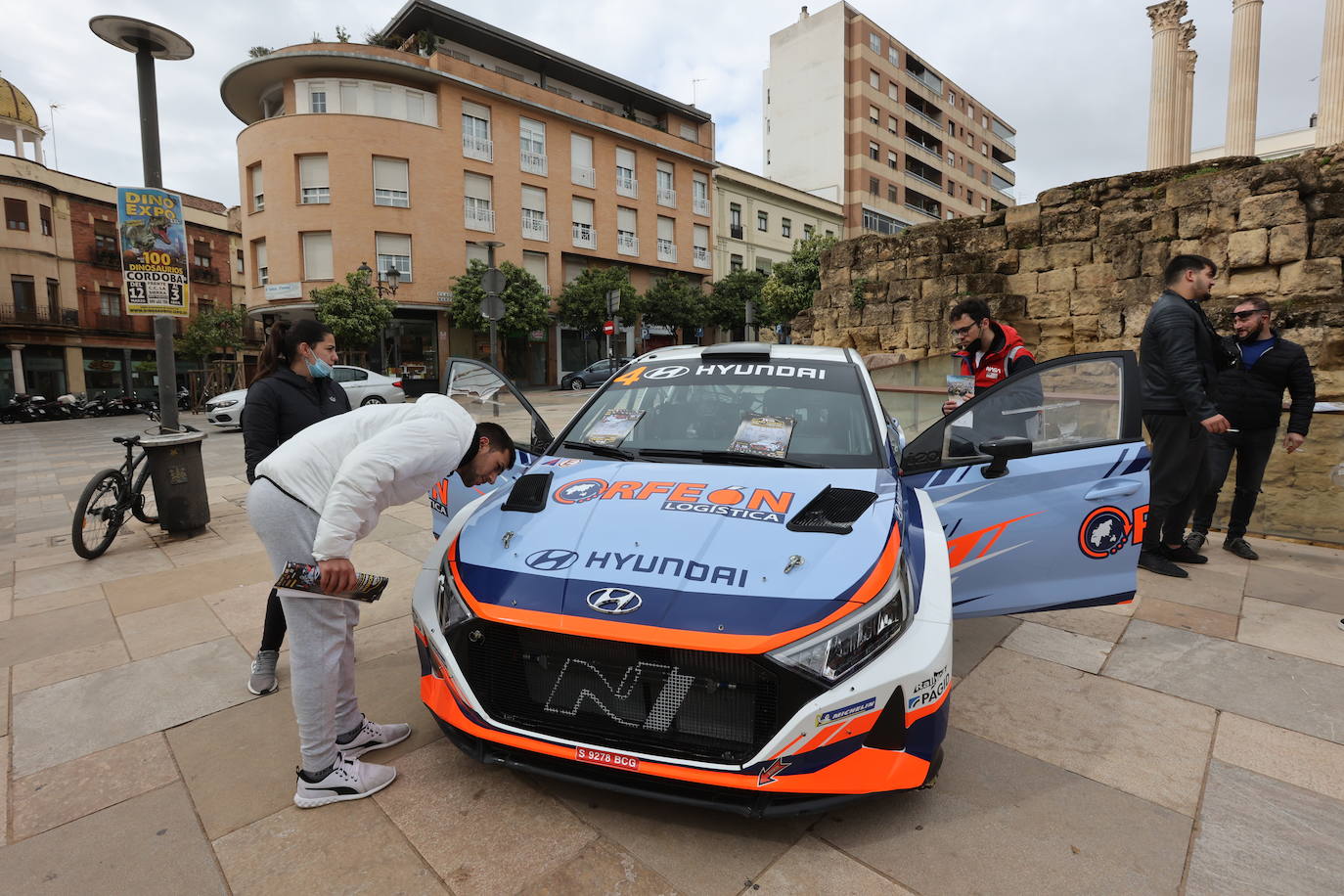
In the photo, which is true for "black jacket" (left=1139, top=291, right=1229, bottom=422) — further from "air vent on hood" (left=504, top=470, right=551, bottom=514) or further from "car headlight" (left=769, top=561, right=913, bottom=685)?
"air vent on hood" (left=504, top=470, right=551, bottom=514)


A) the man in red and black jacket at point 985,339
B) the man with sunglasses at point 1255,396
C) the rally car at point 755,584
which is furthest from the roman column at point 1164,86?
the rally car at point 755,584

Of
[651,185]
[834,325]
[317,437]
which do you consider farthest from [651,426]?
[651,185]

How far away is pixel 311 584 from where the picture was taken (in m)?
2.03

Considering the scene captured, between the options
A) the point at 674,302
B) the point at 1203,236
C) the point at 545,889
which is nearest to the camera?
Answer: the point at 545,889

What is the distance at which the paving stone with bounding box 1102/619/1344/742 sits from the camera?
2.79 metres

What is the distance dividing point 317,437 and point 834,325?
13.6 metres

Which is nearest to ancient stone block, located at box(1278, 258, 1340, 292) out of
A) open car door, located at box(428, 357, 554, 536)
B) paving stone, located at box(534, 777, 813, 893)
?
open car door, located at box(428, 357, 554, 536)

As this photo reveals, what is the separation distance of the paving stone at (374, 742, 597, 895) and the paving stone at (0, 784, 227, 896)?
1.74ft

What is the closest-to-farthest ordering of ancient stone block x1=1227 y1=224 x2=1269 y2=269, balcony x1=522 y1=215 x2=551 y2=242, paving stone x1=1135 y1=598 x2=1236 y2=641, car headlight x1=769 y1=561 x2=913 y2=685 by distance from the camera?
car headlight x1=769 y1=561 x2=913 y2=685 → paving stone x1=1135 y1=598 x2=1236 y2=641 → ancient stone block x1=1227 y1=224 x2=1269 y2=269 → balcony x1=522 y1=215 x2=551 y2=242

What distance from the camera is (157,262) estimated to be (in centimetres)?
565

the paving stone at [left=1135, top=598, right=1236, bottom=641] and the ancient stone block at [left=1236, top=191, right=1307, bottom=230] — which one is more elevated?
the ancient stone block at [left=1236, top=191, right=1307, bottom=230]

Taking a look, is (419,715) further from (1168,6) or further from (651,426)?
(1168,6)

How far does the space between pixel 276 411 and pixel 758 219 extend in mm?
39168

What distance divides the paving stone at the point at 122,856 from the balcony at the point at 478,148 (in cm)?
2965
